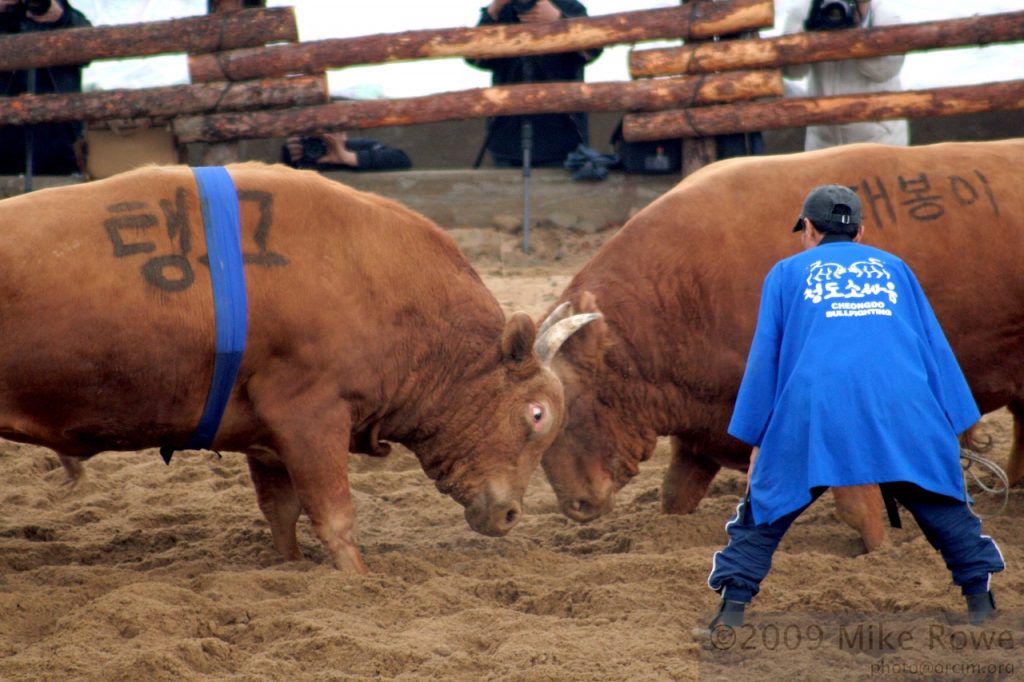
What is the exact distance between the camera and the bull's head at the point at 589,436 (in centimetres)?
604

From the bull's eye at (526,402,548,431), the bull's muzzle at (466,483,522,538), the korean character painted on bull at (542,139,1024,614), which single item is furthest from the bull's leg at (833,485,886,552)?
the bull's muzzle at (466,483,522,538)

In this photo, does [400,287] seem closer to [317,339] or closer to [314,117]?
[317,339]

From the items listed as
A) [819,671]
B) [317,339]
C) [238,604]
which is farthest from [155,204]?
[819,671]

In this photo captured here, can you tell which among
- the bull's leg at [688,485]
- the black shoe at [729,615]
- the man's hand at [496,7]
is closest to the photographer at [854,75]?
the man's hand at [496,7]

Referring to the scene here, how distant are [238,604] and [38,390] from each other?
3.49ft

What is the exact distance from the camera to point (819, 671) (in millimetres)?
4117

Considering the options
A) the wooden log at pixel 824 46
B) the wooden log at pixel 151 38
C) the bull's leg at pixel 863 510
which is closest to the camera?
the bull's leg at pixel 863 510

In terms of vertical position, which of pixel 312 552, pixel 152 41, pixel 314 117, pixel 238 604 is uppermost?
pixel 152 41

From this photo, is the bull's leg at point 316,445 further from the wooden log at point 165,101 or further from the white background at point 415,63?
the white background at point 415,63

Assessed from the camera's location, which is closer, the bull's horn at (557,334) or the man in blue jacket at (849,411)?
the man in blue jacket at (849,411)

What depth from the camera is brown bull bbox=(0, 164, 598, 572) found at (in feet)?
15.8

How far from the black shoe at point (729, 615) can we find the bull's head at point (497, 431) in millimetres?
1479

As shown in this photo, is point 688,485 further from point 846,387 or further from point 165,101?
point 165,101

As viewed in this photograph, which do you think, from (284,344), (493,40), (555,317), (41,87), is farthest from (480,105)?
(284,344)
